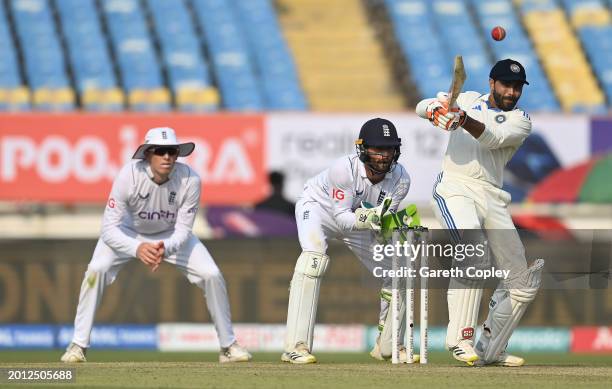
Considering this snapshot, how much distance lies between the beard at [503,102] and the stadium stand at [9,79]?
30.8 feet

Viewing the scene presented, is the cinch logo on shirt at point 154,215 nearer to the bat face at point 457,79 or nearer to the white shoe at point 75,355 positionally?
the white shoe at point 75,355

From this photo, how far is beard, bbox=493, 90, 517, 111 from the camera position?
8336 mm

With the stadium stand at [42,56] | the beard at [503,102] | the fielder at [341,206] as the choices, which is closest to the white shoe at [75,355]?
the fielder at [341,206]

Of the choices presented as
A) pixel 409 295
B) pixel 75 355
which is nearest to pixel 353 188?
pixel 409 295

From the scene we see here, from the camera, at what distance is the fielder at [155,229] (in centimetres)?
934

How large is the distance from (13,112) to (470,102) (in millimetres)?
8580

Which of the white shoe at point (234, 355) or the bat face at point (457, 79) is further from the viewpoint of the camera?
the white shoe at point (234, 355)

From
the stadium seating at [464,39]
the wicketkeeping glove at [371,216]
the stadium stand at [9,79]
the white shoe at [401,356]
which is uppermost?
the stadium seating at [464,39]

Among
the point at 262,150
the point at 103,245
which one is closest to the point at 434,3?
the point at 262,150

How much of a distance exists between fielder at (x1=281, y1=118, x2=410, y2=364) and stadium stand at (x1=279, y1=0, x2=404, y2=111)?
9.28 m

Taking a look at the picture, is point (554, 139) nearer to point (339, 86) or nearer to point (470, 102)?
point (339, 86)

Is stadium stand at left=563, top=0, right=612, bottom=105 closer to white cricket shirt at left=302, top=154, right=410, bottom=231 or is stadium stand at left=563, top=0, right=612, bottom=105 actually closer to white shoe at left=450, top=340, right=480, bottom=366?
white cricket shirt at left=302, top=154, right=410, bottom=231

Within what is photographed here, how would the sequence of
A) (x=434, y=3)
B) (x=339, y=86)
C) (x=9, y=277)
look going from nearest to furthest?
(x=9, y=277) → (x=339, y=86) → (x=434, y=3)

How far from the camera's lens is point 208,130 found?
1617 cm
